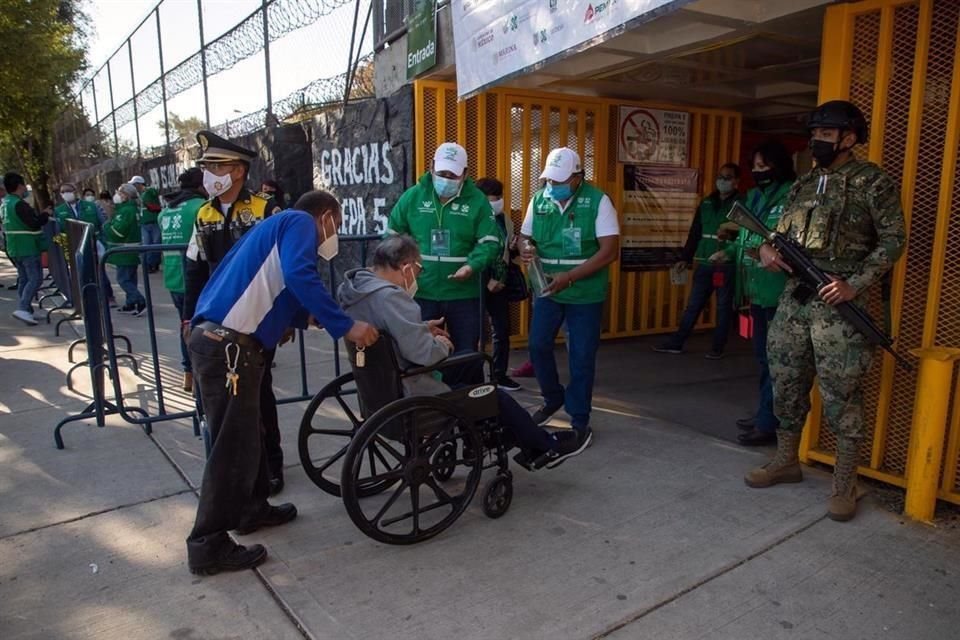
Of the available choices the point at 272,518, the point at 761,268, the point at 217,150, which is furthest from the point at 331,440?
the point at 761,268

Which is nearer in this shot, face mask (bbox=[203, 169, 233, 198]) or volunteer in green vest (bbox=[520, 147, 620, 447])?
face mask (bbox=[203, 169, 233, 198])

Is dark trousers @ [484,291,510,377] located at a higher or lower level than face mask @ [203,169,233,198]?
lower

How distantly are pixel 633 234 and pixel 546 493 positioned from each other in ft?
12.3

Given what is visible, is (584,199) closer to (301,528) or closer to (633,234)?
(301,528)

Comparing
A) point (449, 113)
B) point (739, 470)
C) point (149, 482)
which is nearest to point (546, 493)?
point (739, 470)

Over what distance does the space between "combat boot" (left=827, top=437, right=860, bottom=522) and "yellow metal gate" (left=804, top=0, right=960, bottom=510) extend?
25 centimetres

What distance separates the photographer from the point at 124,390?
5203mm

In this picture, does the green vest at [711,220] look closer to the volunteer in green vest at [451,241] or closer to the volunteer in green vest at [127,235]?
the volunteer in green vest at [451,241]

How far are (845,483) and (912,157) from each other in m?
1.51

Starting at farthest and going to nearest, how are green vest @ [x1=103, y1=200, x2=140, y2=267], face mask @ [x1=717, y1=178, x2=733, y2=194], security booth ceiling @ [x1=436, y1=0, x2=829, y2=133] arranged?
green vest @ [x1=103, y1=200, x2=140, y2=267] → face mask @ [x1=717, y1=178, x2=733, y2=194] → security booth ceiling @ [x1=436, y1=0, x2=829, y2=133]

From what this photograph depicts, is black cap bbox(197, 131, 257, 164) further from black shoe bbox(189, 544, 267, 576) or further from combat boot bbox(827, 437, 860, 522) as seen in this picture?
combat boot bbox(827, 437, 860, 522)

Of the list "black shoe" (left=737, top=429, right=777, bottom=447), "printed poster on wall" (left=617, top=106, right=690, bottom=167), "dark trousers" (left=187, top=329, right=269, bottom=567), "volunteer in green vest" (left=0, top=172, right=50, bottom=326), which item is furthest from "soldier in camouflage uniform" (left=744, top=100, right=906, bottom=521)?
"volunteer in green vest" (left=0, top=172, right=50, bottom=326)

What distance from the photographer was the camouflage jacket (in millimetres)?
2783

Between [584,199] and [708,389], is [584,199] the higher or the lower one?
the higher one
